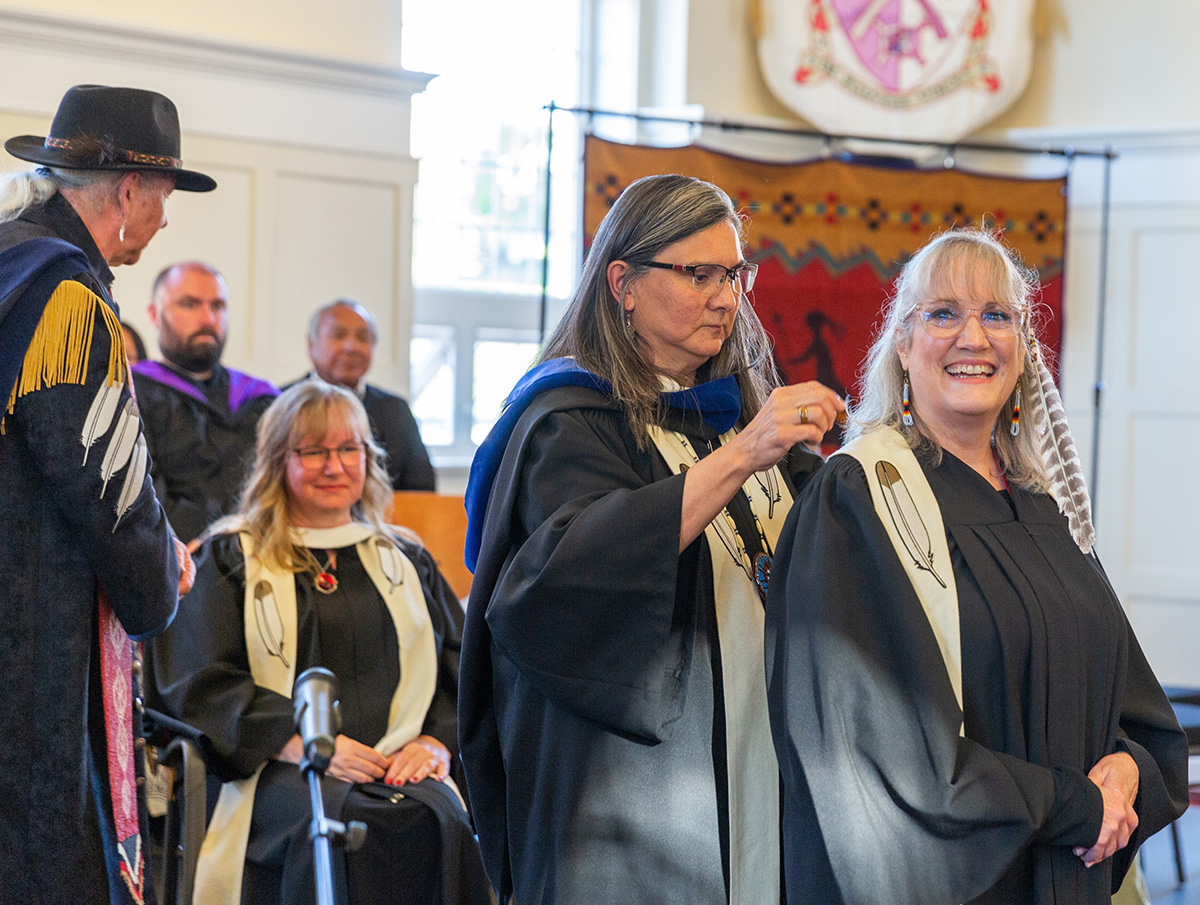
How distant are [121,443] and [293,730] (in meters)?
1.23

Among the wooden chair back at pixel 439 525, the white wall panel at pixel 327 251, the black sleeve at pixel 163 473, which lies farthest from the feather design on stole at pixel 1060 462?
the white wall panel at pixel 327 251

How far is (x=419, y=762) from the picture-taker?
312 cm

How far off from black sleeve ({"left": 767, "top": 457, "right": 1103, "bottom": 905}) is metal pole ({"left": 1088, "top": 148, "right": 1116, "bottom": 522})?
187 inches

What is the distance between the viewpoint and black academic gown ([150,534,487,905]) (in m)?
2.91

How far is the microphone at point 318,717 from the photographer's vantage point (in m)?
1.41

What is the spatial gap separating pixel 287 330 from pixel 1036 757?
4308mm

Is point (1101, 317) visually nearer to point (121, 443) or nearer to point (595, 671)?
point (595, 671)

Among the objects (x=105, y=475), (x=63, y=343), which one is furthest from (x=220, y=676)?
(x=63, y=343)

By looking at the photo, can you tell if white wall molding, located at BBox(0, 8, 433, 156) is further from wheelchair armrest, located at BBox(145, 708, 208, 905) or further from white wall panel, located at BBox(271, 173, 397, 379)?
wheelchair armrest, located at BBox(145, 708, 208, 905)

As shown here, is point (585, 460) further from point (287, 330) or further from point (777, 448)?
point (287, 330)

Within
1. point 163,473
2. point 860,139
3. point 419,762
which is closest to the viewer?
point 419,762

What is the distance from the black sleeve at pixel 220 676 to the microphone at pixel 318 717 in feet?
5.18

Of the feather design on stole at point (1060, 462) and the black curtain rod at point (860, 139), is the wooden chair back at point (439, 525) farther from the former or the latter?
the feather design on stole at point (1060, 462)

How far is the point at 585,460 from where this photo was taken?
6.30ft
